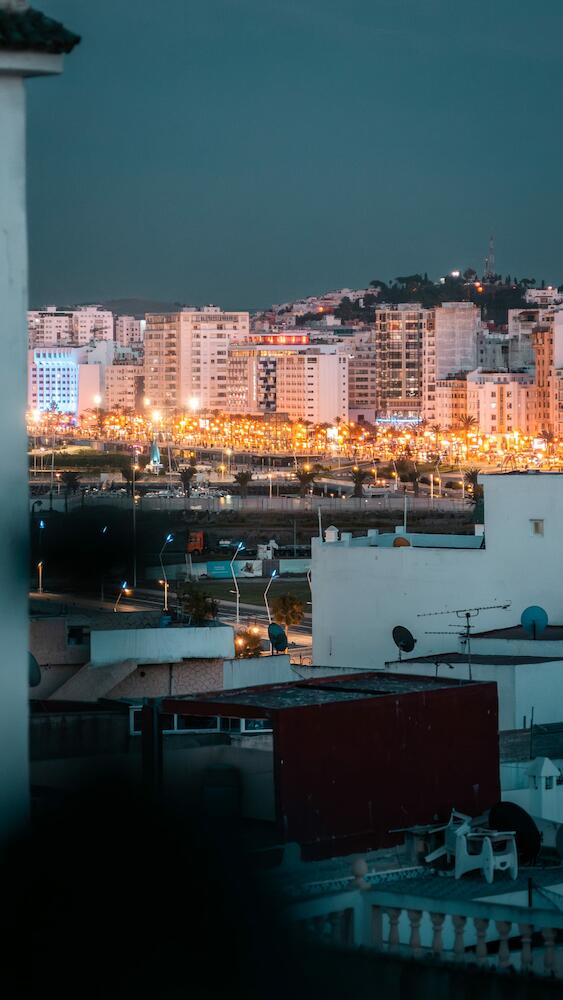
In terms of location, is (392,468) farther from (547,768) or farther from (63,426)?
(547,768)

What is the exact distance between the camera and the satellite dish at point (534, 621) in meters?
6.02

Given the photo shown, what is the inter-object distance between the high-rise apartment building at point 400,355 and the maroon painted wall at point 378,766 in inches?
2131

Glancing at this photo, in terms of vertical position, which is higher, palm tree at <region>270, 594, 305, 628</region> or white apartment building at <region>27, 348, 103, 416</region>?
white apartment building at <region>27, 348, 103, 416</region>

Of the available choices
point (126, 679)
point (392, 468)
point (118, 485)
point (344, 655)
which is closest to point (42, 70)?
point (126, 679)

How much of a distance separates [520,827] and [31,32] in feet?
7.20

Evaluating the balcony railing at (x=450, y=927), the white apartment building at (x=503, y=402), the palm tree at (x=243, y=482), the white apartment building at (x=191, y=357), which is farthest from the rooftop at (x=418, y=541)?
the white apartment building at (x=191, y=357)

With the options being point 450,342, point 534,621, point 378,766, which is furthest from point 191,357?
point 378,766

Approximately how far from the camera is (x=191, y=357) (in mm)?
68500

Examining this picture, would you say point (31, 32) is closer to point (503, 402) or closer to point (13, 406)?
point (13, 406)

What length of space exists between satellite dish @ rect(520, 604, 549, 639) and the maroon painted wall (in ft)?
8.70

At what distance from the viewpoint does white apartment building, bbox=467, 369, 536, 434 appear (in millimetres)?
45625

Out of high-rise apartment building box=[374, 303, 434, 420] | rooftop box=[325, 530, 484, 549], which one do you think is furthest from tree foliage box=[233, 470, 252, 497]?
high-rise apartment building box=[374, 303, 434, 420]

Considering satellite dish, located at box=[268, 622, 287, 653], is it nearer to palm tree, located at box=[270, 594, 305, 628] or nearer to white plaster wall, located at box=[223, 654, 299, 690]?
palm tree, located at box=[270, 594, 305, 628]

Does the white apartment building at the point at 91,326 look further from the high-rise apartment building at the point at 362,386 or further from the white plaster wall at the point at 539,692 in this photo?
the white plaster wall at the point at 539,692
